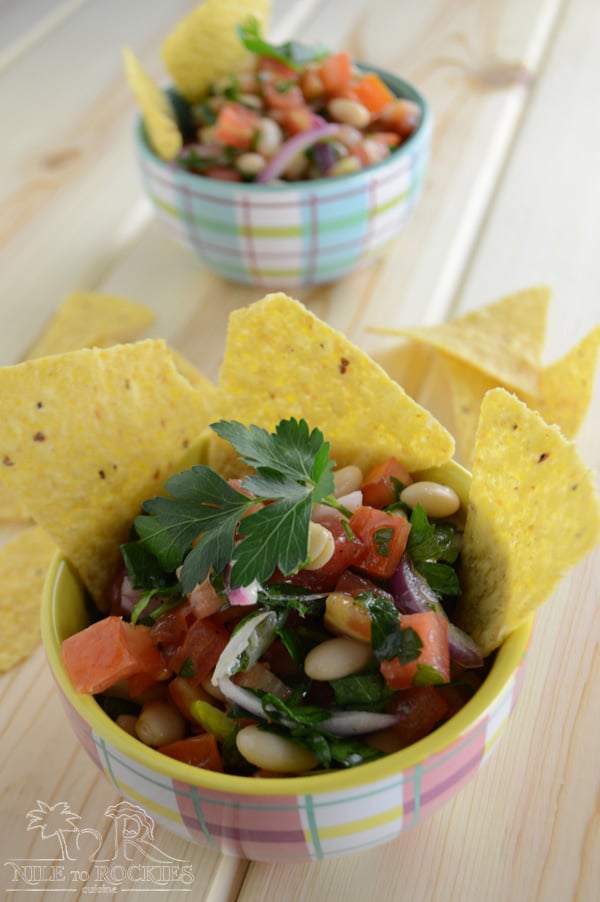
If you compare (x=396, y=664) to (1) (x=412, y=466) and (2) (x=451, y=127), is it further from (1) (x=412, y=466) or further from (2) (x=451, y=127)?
(2) (x=451, y=127)

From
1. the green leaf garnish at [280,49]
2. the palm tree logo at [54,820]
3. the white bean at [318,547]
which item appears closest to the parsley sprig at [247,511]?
the white bean at [318,547]

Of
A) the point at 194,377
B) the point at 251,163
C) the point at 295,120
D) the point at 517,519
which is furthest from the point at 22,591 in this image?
the point at 295,120

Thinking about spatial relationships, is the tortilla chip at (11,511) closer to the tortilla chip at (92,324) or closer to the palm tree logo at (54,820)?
the tortilla chip at (92,324)

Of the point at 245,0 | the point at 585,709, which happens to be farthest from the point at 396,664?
the point at 245,0

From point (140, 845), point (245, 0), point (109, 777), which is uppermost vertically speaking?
point (245, 0)

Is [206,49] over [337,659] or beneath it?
over

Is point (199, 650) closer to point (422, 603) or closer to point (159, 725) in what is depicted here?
point (159, 725)

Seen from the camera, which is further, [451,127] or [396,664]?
[451,127]
